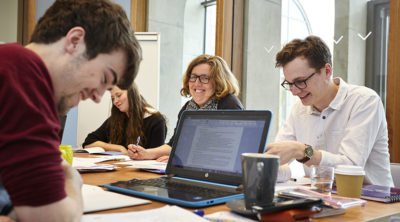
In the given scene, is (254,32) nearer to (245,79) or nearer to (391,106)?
(245,79)

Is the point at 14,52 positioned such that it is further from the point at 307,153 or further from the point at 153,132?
the point at 153,132

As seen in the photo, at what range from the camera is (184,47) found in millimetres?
5492

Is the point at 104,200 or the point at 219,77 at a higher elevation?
the point at 219,77

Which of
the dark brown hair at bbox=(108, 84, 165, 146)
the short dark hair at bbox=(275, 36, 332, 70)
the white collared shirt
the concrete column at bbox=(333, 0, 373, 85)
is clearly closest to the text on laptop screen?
the white collared shirt

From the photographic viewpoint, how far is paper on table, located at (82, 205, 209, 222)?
81cm

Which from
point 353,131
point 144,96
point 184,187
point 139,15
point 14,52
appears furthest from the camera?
point 139,15

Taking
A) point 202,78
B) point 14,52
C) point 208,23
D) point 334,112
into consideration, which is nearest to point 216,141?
point 14,52

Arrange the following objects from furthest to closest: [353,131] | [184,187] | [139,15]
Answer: [139,15]
[353,131]
[184,187]

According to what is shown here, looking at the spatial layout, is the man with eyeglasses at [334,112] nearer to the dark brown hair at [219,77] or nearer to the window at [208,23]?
the dark brown hair at [219,77]

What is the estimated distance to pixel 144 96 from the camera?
461 cm

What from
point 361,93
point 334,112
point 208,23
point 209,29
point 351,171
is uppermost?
point 208,23

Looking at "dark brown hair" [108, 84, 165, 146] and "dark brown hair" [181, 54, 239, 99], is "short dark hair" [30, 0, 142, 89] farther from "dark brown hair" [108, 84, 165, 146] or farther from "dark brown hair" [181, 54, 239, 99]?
"dark brown hair" [108, 84, 165, 146]

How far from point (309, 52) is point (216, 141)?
3.03 feet

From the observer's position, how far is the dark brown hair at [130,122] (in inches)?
114
